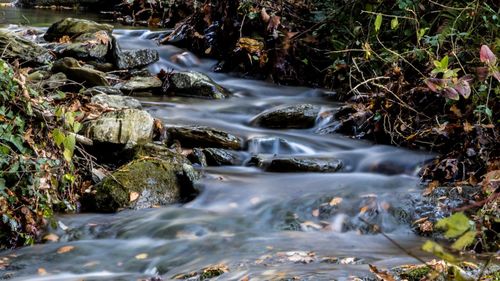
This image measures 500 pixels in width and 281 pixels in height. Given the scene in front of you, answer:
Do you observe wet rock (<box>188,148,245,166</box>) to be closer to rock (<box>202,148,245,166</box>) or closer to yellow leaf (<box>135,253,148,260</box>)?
rock (<box>202,148,245,166</box>)

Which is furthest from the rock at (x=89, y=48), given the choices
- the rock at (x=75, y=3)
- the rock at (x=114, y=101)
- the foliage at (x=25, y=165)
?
the rock at (x=75, y=3)

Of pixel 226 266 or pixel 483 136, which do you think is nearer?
pixel 226 266

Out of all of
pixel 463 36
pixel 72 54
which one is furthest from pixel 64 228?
pixel 72 54

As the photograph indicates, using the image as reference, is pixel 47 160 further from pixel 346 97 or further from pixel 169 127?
pixel 346 97

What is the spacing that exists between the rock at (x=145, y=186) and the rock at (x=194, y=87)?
10.5 ft

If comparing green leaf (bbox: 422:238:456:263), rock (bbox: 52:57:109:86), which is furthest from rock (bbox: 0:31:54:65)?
green leaf (bbox: 422:238:456:263)

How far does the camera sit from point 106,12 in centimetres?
1692

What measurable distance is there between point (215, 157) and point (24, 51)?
4.16 metres

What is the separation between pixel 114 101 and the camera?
6641 mm

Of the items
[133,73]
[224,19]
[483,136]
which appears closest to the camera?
[483,136]

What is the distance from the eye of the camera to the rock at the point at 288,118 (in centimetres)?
719

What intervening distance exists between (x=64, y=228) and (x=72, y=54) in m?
5.31

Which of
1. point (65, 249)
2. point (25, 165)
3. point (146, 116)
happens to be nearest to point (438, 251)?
point (65, 249)

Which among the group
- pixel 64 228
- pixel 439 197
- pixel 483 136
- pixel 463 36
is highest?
pixel 463 36
